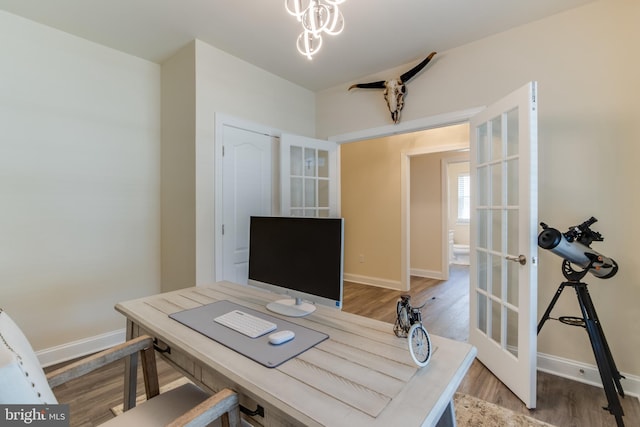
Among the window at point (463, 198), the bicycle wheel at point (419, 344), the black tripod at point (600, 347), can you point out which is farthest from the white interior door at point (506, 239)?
the window at point (463, 198)

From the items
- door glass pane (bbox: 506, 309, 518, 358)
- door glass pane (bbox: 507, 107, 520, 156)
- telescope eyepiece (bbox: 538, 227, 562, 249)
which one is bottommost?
door glass pane (bbox: 506, 309, 518, 358)

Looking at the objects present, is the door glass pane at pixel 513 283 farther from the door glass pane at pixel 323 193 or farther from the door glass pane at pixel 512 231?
the door glass pane at pixel 323 193

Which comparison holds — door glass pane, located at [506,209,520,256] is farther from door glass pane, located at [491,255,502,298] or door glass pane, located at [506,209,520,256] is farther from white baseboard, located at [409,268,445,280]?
white baseboard, located at [409,268,445,280]

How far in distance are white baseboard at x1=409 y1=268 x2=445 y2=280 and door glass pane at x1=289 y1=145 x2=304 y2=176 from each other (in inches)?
135

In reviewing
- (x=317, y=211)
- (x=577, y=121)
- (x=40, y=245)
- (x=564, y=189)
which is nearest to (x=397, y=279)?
(x=317, y=211)

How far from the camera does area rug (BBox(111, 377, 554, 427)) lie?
66.2 inches

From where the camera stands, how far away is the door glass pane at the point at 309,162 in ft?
10.9

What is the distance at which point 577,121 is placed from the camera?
2.09 metres

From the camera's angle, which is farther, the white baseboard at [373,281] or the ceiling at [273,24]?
the white baseboard at [373,281]

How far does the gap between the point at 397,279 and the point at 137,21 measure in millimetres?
4235

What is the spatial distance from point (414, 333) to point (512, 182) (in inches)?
62.1

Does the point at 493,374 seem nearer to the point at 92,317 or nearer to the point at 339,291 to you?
the point at 339,291

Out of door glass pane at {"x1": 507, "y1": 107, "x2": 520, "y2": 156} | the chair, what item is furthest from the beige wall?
the chair

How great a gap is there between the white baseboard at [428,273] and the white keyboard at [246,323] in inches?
184
